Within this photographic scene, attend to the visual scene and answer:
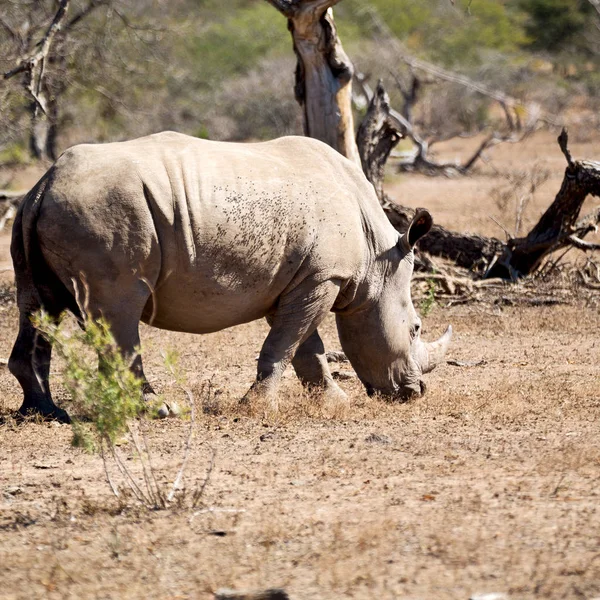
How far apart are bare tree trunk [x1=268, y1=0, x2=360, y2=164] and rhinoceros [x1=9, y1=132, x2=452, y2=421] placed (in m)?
3.93

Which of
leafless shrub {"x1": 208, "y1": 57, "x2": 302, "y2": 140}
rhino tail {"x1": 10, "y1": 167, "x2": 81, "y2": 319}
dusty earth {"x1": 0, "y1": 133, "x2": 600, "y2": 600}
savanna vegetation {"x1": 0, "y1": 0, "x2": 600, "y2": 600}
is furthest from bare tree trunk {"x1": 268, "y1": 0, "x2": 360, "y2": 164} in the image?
leafless shrub {"x1": 208, "y1": 57, "x2": 302, "y2": 140}

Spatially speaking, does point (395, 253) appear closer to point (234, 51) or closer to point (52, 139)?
point (52, 139)

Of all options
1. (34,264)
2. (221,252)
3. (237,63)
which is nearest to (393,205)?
(221,252)

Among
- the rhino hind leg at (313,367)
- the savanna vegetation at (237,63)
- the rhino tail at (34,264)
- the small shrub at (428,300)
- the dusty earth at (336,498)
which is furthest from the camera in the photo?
the savanna vegetation at (237,63)

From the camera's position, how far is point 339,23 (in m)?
37.7

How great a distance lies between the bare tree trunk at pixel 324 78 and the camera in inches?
435

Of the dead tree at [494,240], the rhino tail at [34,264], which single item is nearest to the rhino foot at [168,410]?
the rhino tail at [34,264]

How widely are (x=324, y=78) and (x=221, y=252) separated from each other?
16.9 ft

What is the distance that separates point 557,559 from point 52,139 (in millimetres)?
19732

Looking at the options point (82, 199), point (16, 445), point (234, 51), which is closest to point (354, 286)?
point (82, 199)

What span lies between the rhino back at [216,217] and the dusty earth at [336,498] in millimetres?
805

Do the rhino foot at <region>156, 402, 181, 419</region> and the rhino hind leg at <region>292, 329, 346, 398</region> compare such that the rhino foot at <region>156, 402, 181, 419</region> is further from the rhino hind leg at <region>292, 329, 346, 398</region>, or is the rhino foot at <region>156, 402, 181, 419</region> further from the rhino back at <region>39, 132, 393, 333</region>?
the rhino hind leg at <region>292, 329, 346, 398</region>

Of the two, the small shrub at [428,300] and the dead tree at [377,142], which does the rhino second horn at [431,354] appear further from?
the dead tree at [377,142]

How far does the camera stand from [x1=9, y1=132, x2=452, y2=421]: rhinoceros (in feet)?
20.2
